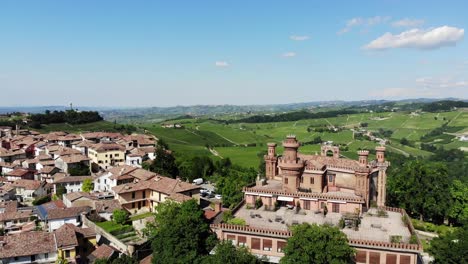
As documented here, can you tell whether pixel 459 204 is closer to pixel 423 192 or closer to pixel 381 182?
pixel 423 192

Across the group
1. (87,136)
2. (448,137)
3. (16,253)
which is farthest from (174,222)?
(448,137)

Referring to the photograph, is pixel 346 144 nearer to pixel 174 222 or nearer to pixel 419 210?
pixel 419 210

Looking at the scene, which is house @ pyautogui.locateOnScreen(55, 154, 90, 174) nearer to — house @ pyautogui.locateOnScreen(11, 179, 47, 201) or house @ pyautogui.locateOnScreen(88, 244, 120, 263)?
house @ pyautogui.locateOnScreen(11, 179, 47, 201)

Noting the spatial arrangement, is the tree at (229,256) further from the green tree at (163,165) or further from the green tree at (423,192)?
the green tree at (163,165)

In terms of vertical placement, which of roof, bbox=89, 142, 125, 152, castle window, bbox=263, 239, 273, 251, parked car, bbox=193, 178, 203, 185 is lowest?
parked car, bbox=193, 178, 203, 185

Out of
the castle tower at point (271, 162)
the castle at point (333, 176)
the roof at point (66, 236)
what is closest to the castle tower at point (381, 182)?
the castle at point (333, 176)

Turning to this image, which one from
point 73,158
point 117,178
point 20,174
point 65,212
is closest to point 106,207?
point 65,212

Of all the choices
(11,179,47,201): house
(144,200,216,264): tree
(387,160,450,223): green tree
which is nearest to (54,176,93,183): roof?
(11,179,47,201): house
